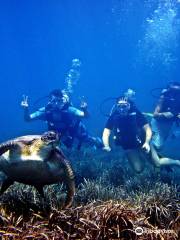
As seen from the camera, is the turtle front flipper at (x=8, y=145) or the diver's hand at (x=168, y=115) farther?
the diver's hand at (x=168, y=115)

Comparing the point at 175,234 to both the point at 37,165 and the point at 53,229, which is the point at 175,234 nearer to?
the point at 53,229

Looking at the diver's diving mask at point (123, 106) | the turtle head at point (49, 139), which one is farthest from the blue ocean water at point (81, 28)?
the turtle head at point (49, 139)

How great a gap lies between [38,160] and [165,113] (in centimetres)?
856

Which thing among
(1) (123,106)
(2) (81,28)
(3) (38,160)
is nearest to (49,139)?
(3) (38,160)

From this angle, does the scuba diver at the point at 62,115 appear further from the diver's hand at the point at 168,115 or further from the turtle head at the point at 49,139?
the turtle head at the point at 49,139

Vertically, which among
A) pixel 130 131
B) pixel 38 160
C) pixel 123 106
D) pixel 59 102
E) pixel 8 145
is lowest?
pixel 38 160

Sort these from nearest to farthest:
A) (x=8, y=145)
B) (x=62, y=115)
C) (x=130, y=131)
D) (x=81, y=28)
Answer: (x=8, y=145) < (x=130, y=131) < (x=62, y=115) < (x=81, y=28)

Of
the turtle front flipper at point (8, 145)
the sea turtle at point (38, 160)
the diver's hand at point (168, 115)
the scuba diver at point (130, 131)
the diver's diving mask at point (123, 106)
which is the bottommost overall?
the sea turtle at point (38, 160)

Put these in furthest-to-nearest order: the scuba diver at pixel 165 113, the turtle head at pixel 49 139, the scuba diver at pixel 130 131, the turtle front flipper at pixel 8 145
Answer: the scuba diver at pixel 165 113, the scuba diver at pixel 130 131, the turtle front flipper at pixel 8 145, the turtle head at pixel 49 139

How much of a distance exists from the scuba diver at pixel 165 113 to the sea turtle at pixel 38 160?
26.6ft

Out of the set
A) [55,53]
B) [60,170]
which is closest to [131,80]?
[55,53]

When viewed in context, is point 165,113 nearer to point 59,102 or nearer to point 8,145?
point 59,102

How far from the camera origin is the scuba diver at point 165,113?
12891mm

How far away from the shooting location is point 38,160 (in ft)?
17.2
